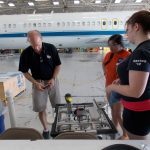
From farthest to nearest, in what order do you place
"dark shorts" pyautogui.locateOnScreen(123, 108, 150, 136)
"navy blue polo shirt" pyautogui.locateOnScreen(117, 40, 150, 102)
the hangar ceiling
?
the hangar ceiling < "dark shorts" pyautogui.locateOnScreen(123, 108, 150, 136) < "navy blue polo shirt" pyautogui.locateOnScreen(117, 40, 150, 102)

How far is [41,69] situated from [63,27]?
10606 mm

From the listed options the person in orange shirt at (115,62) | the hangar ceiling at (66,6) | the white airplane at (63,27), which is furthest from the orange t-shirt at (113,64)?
the hangar ceiling at (66,6)

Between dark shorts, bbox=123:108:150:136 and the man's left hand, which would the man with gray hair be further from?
dark shorts, bbox=123:108:150:136

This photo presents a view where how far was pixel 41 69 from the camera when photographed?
388 centimetres

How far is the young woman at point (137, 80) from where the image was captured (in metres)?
1.89

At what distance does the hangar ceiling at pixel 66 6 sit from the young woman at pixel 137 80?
2162cm

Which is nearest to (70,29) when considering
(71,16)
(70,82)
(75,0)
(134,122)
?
(71,16)

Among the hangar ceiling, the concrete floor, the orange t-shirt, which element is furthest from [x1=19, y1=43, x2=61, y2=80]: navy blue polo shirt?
the hangar ceiling

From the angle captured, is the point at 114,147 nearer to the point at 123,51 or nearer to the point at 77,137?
the point at 77,137

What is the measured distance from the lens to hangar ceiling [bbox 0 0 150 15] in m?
23.3

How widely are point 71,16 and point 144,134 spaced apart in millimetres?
12721

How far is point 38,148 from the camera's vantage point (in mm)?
1629

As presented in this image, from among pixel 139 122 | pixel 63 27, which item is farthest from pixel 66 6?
pixel 139 122

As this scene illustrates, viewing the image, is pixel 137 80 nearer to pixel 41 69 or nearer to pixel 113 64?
pixel 113 64
